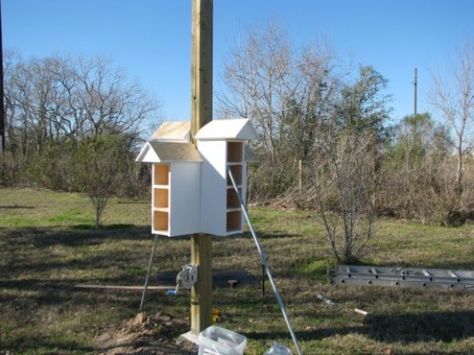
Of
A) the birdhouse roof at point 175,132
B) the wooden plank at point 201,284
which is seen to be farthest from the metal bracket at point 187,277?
the birdhouse roof at point 175,132

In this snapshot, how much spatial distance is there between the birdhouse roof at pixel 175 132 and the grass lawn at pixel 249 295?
5.64 ft

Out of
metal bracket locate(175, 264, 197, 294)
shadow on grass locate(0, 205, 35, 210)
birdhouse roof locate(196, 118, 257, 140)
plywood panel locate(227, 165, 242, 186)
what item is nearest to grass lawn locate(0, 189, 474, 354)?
metal bracket locate(175, 264, 197, 294)

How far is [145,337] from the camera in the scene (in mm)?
3994

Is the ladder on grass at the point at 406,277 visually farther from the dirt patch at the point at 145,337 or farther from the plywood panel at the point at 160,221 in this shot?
the plywood panel at the point at 160,221

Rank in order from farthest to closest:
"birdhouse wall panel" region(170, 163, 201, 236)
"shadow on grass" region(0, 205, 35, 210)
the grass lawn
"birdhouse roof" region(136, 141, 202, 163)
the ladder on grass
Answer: "shadow on grass" region(0, 205, 35, 210) → the ladder on grass → the grass lawn → "birdhouse wall panel" region(170, 163, 201, 236) → "birdhouse roof" region(136, 141, 202, 163)

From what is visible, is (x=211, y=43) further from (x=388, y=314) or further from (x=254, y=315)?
(x=388, y=314)

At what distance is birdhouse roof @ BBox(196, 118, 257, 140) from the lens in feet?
12.4

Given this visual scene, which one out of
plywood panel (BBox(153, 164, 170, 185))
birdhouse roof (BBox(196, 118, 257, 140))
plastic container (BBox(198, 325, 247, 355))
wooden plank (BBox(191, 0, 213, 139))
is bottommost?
plastic container (BBox(198, 325, 247, 355))

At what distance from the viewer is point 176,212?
3836mm

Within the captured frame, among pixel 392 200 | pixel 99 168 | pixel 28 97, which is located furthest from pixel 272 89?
pixel 28 97

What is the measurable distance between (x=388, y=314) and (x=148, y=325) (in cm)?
232

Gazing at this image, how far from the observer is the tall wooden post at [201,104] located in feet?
12.8

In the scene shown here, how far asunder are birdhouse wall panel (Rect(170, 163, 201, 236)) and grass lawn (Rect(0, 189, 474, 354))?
3.62ft

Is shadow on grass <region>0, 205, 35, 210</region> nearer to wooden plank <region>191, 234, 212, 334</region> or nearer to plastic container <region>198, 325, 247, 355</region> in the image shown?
wooden plank <region>191, 234, 212, 334</region>
